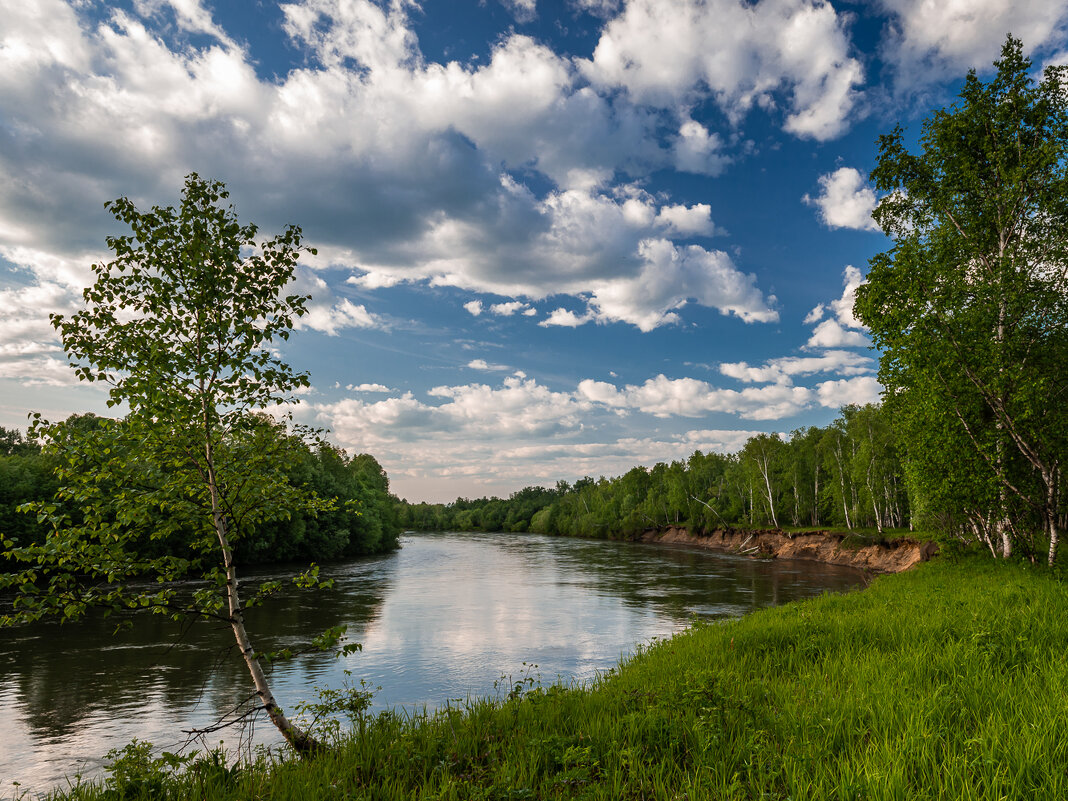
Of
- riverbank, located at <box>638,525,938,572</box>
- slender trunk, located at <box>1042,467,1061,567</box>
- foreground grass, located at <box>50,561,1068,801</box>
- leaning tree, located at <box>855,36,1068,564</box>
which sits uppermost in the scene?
leaning tree, located at <box>855,36,1068,564</box>

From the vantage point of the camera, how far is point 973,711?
20.2ft

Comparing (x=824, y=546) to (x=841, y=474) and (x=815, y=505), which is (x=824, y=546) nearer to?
(x=841, y=474)

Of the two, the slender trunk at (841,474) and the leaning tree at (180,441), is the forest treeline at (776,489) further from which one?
the leaning tree at (180,441)

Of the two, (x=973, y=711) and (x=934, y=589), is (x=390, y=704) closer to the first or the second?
(x=973, y=711)

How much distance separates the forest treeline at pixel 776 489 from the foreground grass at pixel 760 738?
17.7m

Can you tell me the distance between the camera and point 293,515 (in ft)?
32.3

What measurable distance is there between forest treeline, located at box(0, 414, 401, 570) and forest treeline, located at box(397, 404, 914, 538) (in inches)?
932

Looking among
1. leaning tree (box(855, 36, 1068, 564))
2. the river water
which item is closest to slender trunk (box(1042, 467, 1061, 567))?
leaning tree (box(855, 36, 1068, 564))

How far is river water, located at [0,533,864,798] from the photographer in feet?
43.5

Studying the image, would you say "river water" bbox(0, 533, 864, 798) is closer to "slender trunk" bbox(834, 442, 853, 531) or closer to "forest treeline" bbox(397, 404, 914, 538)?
"forest treeline" bbox(397, 404, 914, 538)

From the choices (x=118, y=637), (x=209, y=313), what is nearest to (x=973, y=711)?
(x=209, y=313)

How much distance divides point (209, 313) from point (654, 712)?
8514 millimetres

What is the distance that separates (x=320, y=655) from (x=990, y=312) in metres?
25.7

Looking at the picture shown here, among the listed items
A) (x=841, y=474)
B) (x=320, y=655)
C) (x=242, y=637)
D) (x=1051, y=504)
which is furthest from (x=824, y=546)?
(x=242, y=637)
